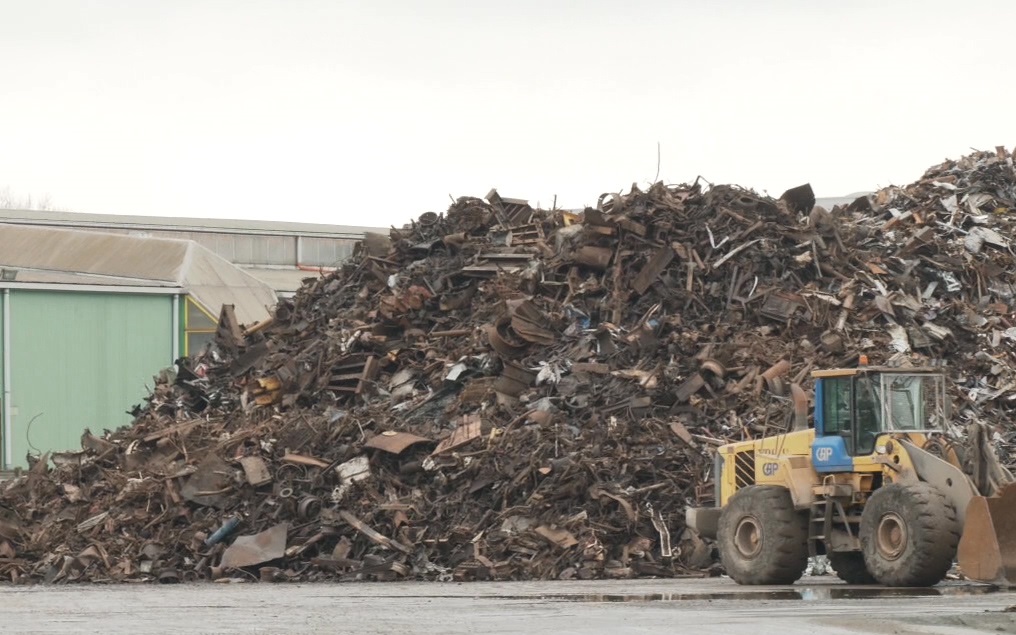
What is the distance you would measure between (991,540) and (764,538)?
11.0ft

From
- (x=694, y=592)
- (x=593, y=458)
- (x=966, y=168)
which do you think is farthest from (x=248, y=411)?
(x=966, y=168)

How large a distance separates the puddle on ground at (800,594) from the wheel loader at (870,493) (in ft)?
0.78

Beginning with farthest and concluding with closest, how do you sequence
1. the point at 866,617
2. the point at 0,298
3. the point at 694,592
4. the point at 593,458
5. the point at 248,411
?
the point at 0,298 → the point at 248,411 → the point at 593,458 → the point at 694,592 → the point at 866,617

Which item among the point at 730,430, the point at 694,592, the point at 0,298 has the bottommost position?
the point at 694,592

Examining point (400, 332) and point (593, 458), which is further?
point (400, 332)

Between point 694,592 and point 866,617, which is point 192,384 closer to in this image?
point 694,592

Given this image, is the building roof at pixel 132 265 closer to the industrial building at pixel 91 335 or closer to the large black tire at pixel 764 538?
the industrial building at pixel 91 335

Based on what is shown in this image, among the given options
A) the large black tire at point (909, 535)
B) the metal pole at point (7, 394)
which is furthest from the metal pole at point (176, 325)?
the large black tire at point (909, 535)

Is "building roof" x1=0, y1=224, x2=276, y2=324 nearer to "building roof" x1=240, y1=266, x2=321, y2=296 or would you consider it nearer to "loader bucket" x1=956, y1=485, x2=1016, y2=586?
"building roof" x1=240, y1=266, x2=321, y2=296

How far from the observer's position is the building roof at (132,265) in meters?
41.2

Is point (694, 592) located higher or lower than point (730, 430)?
lower

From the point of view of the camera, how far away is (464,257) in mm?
29609

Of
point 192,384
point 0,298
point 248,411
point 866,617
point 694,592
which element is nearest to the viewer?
point 866,617

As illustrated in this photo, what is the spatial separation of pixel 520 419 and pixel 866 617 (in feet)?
38.8
